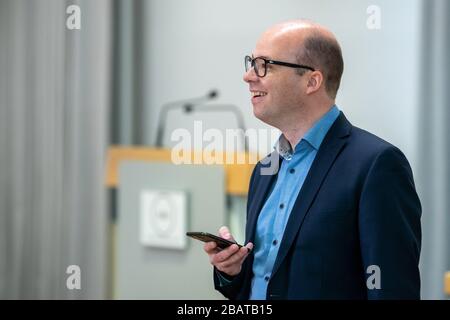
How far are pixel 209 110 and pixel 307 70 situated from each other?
1660mm

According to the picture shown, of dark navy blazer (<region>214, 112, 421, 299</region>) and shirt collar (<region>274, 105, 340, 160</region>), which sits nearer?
dark navy blazer (<region>214, 112, 421, 299</region>)

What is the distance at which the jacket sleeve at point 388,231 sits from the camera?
116cm

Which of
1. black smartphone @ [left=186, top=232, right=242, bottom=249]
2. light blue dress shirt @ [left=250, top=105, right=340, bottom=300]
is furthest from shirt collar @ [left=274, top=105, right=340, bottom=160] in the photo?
black smartphone @ [left=186, top=232, right=242, bottom=249]

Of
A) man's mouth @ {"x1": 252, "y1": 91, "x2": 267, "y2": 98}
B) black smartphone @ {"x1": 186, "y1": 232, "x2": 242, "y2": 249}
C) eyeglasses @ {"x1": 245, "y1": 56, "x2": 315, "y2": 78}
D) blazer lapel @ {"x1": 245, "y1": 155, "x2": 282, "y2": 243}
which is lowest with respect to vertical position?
black smartphone @ {"x1": 186, "y1": 232, "x2": 242, "y2": 249}

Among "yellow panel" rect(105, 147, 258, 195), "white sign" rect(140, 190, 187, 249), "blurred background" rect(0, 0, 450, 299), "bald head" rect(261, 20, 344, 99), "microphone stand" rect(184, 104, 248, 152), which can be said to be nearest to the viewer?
"bald head" rect(261, 20, 344, 99)

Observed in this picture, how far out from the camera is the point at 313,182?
1.25 m

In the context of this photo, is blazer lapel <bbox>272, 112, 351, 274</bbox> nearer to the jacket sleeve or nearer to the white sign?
the jacket sleeve

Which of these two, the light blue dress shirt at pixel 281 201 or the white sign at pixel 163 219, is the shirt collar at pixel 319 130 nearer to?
the light blue dress shirt at pixel 281 201

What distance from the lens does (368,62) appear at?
234 cm

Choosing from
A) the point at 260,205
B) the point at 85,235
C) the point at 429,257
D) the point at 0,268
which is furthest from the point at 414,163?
the point at 0,268

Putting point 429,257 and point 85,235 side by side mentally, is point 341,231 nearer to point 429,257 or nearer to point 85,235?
point 429,257

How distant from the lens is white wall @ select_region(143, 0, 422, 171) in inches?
90.2

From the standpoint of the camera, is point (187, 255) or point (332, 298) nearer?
point (332, 298)

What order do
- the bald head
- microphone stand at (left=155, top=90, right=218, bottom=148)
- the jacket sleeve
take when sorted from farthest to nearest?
1. microphone stand at (left=155, top=90, right=218, bottom=148)
2. the bald head
3. the jacket sleeve
